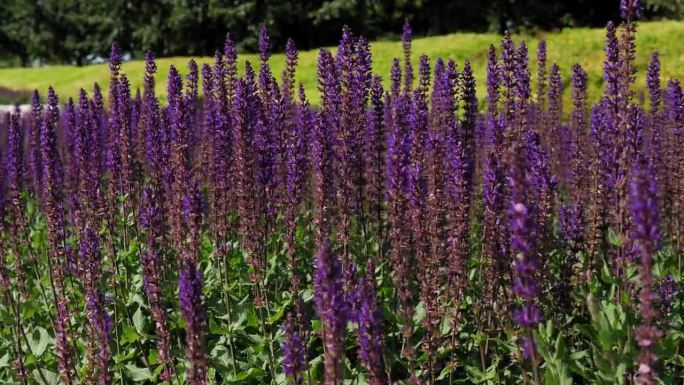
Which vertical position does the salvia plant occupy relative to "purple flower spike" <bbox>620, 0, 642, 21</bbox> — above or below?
below

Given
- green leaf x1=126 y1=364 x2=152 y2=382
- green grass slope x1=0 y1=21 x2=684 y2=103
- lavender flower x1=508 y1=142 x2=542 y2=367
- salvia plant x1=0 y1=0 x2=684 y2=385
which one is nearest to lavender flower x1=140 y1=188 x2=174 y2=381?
salvia plant x1=0 y1=0 x2=684 y2=385

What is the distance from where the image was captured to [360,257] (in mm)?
7602

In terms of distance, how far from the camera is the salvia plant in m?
4.57

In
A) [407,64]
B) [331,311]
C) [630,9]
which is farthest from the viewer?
[407,64]

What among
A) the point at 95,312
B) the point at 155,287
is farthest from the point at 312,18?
the point at 95,312

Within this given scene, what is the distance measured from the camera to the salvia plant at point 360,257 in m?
4.57

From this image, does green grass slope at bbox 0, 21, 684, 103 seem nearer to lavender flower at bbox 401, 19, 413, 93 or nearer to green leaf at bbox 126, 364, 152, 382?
lavender flower at bbox 401, 19, 413, 93

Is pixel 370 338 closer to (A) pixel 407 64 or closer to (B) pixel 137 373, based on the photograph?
(B) pixel 137 373

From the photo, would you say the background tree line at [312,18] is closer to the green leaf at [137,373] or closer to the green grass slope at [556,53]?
the green grass slope at [556,53]

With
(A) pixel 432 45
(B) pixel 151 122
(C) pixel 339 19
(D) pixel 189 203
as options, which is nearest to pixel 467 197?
(D) pixel 189 203

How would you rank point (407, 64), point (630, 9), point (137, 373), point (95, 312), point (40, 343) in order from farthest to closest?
point (407, 64) < point (40, 343) < point (137, 373) < point (630, 9) < point (95, 312)

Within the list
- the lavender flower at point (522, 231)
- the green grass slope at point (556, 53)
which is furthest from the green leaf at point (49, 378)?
the green grass slope at point (556, 53)

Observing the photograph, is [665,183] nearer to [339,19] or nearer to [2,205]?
[2,205]

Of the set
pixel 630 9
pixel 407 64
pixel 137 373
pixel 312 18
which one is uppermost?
pixel 312 18
